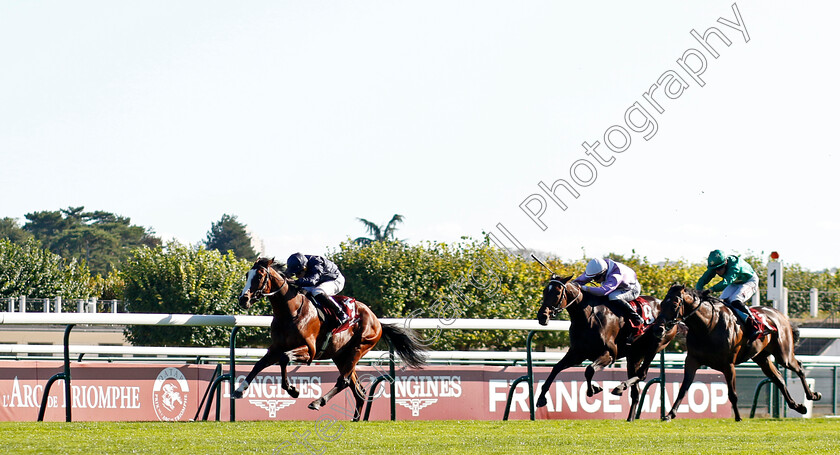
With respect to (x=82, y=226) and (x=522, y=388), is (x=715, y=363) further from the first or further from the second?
(x=82, y=226)

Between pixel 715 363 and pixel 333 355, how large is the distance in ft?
11.6

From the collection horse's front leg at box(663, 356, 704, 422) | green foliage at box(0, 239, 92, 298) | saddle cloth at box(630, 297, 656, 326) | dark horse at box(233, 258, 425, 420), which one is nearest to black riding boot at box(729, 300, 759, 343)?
horse's front leg at box(663, 356, 704, 422)

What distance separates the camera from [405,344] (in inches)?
368

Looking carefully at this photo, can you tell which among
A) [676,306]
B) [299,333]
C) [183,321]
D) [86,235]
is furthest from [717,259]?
[86,235]

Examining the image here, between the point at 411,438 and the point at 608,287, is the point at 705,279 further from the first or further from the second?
the point at 411,438

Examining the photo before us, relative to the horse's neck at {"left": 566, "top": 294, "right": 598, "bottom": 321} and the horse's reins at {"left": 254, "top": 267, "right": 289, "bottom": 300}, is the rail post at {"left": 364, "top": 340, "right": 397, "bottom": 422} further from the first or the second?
the horse's neck at {"left": 566, "top": 294, "right": 598, "bottom": 321}

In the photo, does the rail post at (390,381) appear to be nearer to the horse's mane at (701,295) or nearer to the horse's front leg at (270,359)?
the horse's front leg at (270,359)

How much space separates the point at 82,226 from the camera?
8556 cm

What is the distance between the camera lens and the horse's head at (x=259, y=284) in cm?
815

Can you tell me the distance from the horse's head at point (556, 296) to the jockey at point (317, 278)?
173cm

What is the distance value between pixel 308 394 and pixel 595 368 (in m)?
3.23

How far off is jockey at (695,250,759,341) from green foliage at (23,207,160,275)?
75.5 meters

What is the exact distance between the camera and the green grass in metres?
5.80

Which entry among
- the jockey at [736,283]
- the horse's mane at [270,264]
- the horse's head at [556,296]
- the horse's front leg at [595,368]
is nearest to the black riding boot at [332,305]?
the horse's mane at [270,264]
